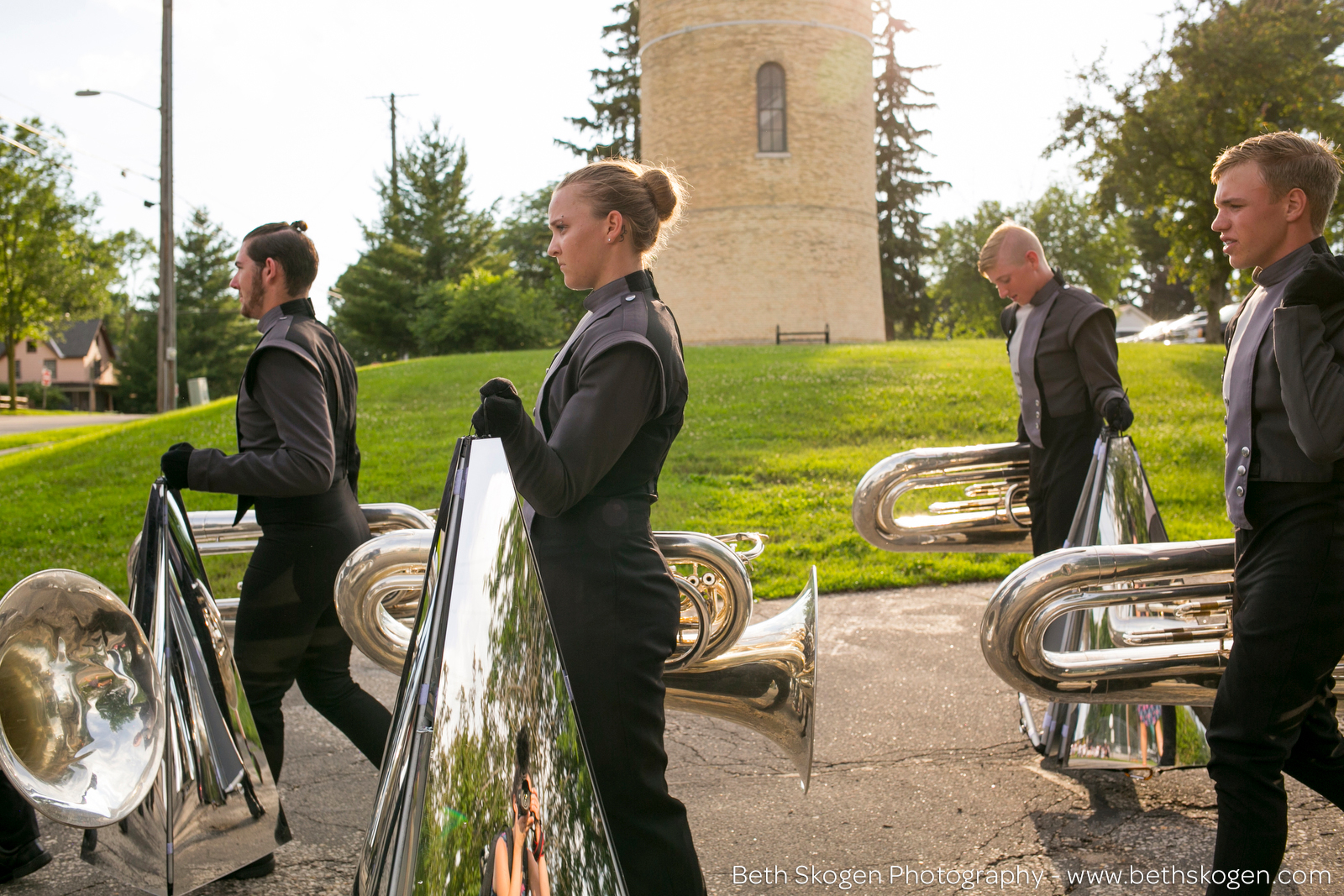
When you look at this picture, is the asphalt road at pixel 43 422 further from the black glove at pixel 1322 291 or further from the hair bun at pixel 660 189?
the black glove at pixel 1322 291

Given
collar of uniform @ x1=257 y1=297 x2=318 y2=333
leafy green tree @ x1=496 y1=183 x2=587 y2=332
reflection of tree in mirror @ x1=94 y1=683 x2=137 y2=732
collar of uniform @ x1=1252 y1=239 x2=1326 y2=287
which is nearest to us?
collar of uniform @ x1=1252 y1=239 x2=1326 y2=287

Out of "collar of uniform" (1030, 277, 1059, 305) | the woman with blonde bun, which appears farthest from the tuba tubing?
"collar of uniform" (1030, 277, 1059, 305)

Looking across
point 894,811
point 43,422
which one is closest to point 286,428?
point 894,811

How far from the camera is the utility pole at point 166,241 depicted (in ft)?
60.3

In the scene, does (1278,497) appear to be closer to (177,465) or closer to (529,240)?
(177,465)

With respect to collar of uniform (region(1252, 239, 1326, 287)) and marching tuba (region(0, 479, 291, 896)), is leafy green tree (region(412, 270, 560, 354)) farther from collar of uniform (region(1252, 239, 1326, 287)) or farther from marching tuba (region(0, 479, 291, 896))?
collar of uniform (region(1252, 239, 1326, 287))

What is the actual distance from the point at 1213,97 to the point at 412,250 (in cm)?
2464

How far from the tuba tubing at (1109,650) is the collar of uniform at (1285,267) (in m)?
0.78

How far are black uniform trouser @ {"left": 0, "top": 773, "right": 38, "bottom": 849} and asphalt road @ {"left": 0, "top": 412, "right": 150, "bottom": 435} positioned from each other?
57.2 ft

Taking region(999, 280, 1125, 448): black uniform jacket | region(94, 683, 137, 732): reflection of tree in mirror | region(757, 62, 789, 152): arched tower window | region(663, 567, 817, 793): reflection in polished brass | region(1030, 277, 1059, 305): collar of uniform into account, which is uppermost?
region(757, 62, 789, 152): arched tower window

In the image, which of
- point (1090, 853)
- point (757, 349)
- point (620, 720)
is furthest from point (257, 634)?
point (757, 349)

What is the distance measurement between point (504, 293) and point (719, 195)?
21.3 feet

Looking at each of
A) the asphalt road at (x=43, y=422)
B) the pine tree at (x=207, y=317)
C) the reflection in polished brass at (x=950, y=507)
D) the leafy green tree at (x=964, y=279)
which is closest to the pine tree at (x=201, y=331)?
the pine tree at (x=207, y=317)

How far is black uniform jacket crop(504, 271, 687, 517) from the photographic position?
188cm
